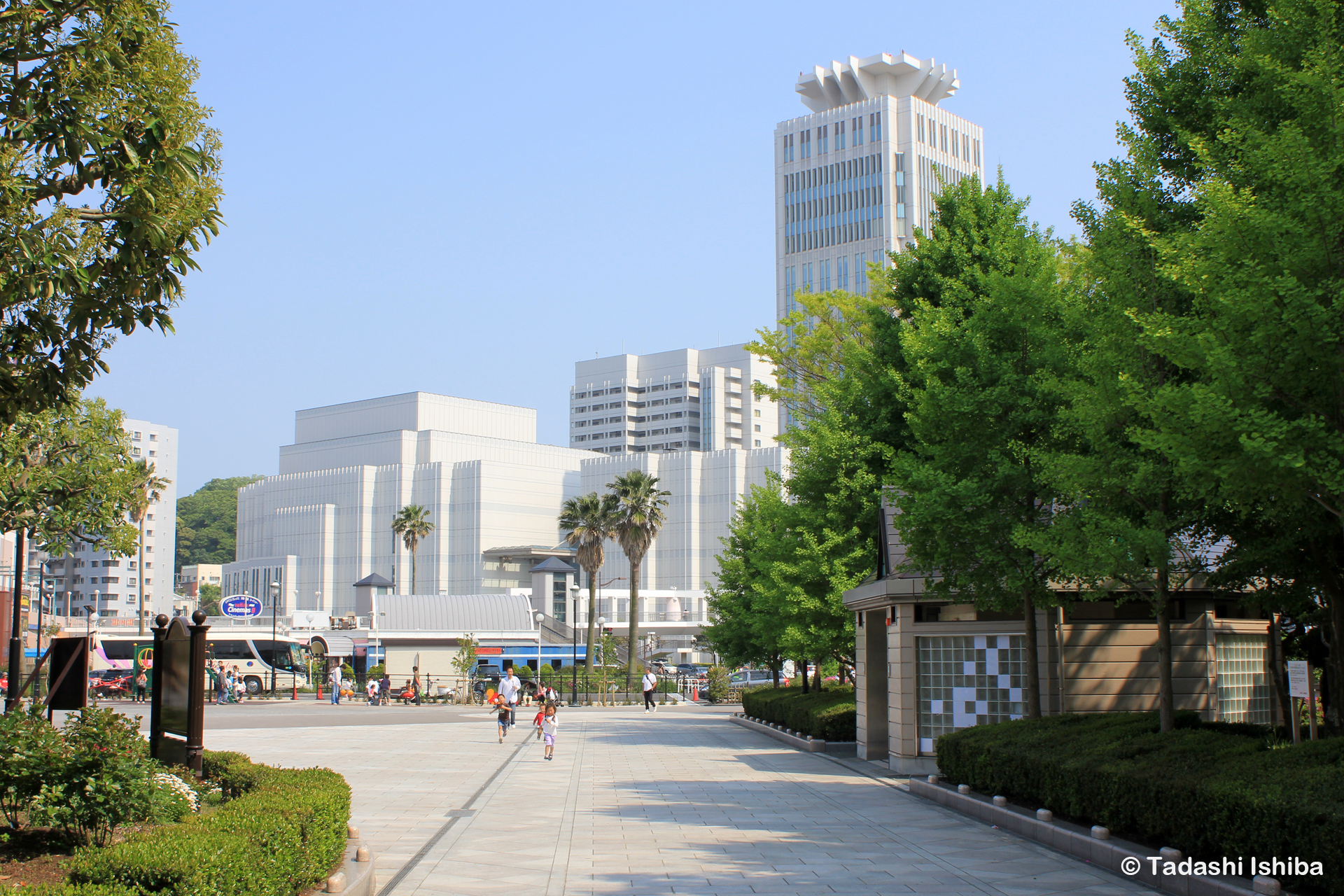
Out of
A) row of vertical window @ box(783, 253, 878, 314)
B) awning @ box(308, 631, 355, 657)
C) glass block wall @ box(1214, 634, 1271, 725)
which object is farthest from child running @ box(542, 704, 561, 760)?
row of vertical window @ box(783, 253, 878, 314)

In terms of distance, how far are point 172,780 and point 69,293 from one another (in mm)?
4767

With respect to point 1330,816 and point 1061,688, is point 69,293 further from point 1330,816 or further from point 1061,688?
point 1061,688

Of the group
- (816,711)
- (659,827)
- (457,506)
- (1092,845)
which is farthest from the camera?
(457,506)

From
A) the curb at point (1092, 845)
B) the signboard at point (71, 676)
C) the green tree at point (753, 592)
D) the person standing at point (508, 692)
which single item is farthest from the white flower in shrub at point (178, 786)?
the person standing at point (508, 692)

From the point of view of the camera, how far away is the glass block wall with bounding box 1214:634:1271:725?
63.0 feet

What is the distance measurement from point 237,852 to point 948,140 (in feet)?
493

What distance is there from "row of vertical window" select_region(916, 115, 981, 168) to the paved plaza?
420 feet

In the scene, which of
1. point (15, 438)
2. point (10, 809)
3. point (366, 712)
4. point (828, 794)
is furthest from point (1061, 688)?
point (366, 712)

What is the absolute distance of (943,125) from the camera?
147375 mm

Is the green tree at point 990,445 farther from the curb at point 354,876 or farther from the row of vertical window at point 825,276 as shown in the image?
the row of vertical window at point 825,276

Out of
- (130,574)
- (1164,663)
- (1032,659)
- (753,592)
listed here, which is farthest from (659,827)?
(130,574)

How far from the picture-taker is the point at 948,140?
147500 mm

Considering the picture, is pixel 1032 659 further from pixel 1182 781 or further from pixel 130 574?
pixel 130 574
